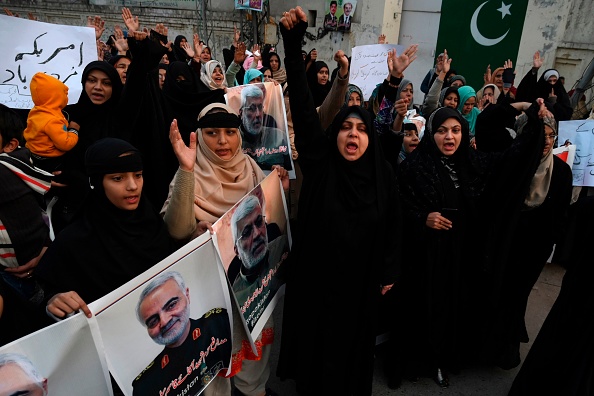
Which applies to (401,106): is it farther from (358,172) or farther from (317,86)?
(317,86)

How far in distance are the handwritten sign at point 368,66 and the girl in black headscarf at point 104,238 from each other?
13.4 ft

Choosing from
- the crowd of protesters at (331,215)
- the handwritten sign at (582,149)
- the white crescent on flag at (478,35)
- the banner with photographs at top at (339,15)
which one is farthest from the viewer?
the banner with photographs at top at (339,15)

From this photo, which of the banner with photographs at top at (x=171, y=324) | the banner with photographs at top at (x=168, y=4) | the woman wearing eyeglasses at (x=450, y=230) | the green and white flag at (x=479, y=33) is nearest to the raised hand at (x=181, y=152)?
the banner with photographs at top at (x=171, y=324)

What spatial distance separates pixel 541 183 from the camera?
2.65m

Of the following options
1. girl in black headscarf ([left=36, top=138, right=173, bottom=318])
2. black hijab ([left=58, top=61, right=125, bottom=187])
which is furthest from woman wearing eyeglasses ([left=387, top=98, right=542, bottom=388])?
black hijab ([left=58, top=61, right=125, bottom=187])

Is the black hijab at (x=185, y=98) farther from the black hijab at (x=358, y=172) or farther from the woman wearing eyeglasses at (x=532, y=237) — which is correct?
the woman wearing eyeglasses at (x=532, y=237)

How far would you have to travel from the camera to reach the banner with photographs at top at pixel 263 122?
11.2ft

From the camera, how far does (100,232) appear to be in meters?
1.63

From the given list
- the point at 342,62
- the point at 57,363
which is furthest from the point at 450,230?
the point at 57,363

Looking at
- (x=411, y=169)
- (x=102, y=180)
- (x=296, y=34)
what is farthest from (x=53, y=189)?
(x=411, y=169)

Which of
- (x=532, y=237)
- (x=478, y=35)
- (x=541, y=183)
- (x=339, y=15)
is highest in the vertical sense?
(x=339, y=15)

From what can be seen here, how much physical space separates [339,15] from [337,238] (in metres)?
12.4

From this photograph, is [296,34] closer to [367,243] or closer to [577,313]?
[367,243]

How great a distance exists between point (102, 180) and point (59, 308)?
538 millimetres
